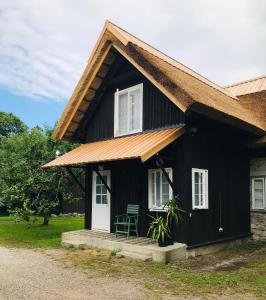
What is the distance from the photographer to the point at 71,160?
471 inches

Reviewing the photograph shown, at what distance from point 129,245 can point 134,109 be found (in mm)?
4463

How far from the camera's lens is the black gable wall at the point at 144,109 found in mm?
10945

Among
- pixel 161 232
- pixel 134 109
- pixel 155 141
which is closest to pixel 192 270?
pixel 161 232

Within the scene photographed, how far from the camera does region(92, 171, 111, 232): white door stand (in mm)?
12680

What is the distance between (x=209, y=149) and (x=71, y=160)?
4.26m

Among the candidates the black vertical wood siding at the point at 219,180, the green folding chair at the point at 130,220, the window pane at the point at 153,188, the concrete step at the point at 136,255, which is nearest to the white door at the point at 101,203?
the green folding chair at the point at 130,220

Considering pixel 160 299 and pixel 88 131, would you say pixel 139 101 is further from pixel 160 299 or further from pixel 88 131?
pixel 160 299

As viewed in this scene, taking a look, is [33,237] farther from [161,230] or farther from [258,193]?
[258,193]

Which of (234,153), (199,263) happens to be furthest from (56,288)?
(234,153)

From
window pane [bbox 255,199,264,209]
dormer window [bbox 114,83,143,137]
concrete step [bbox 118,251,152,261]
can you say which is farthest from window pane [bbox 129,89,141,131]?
window pane [bbox 255,199,264,209]

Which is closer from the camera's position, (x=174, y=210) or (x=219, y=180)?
(x=174, y=210)

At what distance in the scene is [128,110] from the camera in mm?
A: 12359

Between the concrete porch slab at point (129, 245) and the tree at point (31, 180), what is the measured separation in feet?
10.0

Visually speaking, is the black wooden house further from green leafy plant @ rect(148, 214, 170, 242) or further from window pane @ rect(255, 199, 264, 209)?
green leafy plant @ rect(148, 214, 170, 242)
